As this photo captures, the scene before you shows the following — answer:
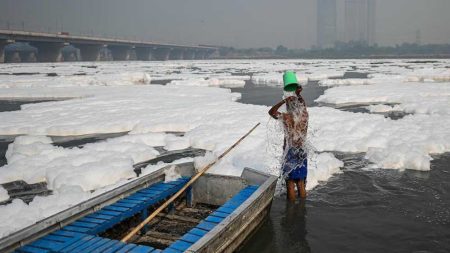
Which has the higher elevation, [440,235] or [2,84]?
[2,84]

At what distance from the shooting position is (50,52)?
93.1 meters

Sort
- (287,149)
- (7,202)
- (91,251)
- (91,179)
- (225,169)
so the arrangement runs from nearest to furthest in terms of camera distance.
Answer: (91,251), (287,149), (7,202), (91,179), (225,169)

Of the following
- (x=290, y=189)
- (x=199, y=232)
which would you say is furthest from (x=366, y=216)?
(x=199, y=232)

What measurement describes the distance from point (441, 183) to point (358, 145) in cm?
279

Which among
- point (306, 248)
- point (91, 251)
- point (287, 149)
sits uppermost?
point (287, 149)

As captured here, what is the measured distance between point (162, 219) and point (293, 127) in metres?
2.54

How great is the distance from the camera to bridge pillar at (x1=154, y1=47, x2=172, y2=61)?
14455cm

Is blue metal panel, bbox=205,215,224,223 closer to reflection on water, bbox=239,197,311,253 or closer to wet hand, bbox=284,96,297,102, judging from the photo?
reflection on water, bbox=239,197,311,253

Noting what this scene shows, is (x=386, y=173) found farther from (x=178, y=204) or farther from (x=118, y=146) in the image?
(x=118, y=146)

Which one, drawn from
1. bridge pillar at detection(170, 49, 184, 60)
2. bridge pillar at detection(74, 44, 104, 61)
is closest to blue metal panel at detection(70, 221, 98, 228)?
bridge pillar at detection(74, 44, 104, 61)

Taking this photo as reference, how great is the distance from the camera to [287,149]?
608cm

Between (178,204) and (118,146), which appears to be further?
(118,146)

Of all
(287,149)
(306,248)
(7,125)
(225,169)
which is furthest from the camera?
(7,125)

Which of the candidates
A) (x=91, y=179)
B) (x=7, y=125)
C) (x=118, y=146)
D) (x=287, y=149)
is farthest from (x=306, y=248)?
(x=7, y=125)
